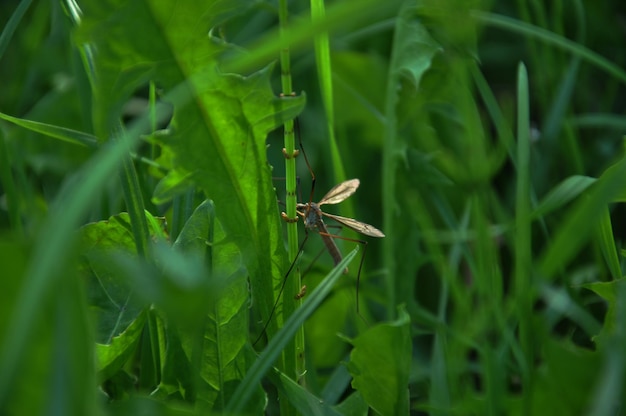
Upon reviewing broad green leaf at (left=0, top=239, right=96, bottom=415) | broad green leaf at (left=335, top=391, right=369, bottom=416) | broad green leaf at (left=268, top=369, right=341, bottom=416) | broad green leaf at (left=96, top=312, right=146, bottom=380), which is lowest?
broad green leaf at (left=335, top=391, right=369, bottom=416)

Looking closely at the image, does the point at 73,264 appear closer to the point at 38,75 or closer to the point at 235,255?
the point at 235,255

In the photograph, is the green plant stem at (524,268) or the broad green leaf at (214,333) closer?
the green plant stem at (524,268)

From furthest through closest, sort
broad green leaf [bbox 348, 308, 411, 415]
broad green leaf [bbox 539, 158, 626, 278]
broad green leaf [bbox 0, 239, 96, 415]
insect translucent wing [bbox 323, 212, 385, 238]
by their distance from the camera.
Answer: insect translucent wing [bbox 323, 212, 385, 238], broad green leaf [bbox 348, 308, 411, 415], broad green leaf [bbox 539, 158, 626, 278], broad green leaf [bbox 0, 239, 96, 415]

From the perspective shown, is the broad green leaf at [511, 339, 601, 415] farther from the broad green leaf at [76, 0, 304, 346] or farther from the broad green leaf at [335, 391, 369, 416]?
the broad green leaf at [76, 0, 304, 346]

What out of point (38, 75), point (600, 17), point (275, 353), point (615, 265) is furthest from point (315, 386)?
point (600, 17)

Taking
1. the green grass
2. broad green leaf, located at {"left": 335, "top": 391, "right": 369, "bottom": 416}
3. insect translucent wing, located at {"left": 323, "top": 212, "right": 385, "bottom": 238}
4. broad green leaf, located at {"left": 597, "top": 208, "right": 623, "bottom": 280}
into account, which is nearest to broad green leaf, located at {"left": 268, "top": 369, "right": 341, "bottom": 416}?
the green grass

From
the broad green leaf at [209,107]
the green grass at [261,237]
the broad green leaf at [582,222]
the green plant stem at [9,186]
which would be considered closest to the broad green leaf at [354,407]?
the green grass at [261,237]

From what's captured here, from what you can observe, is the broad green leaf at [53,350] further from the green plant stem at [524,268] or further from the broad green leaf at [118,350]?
the green plant stem at [524,268]
